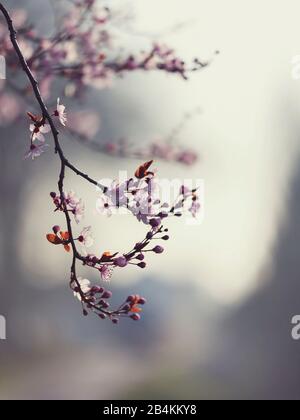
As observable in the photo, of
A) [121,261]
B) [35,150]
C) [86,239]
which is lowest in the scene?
[121,261]

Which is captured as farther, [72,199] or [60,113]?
[72,199]

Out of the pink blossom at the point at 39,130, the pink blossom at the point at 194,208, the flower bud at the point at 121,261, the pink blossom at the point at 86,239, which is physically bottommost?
the flower bud at the point at 121,261

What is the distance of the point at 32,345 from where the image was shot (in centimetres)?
1267

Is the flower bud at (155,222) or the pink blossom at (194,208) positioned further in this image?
the pink blossom at (194,208)

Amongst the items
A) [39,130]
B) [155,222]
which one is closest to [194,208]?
[155,222]

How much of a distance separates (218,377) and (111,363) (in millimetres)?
2450

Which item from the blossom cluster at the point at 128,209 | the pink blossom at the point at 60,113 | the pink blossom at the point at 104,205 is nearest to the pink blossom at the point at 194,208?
the blossom cluster at the point at 128,209

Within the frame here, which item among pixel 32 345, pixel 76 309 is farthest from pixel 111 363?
pixel 76 309

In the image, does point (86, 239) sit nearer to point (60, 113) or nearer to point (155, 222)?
point (155, 222)

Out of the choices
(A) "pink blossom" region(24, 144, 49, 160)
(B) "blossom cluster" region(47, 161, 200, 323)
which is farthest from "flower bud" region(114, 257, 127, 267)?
(A) "pink blossom" region(24, 144, 49, 160)

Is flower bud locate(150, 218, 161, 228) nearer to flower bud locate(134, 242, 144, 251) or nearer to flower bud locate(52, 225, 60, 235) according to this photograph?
flower bud locate(134, 242, 144, 251)

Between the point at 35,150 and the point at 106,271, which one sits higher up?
the point at 35,150

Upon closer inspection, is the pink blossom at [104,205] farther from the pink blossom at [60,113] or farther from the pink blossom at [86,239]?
the pink blossom at [60,113]

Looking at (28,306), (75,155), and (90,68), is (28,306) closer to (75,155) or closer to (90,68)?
(75,155)
